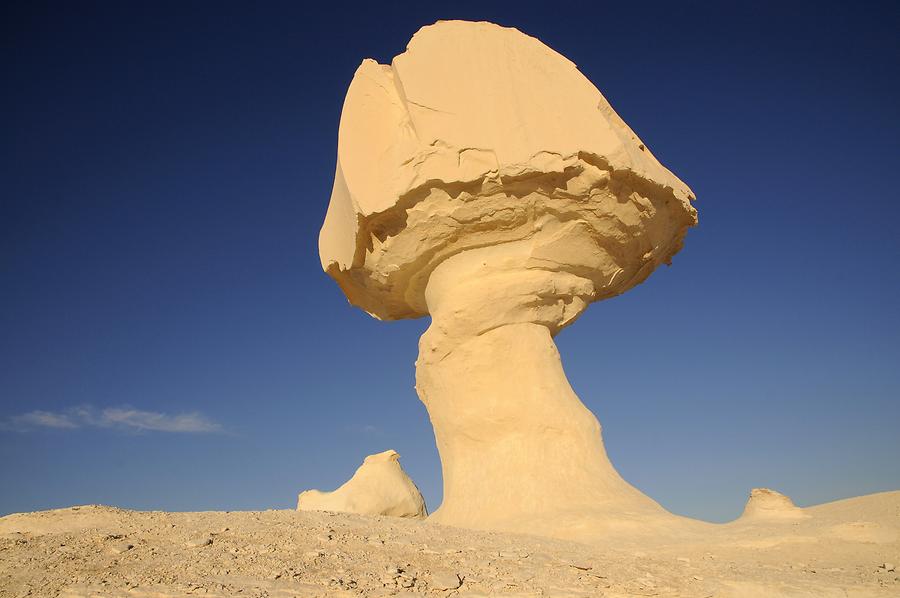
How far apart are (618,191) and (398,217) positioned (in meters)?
2.74

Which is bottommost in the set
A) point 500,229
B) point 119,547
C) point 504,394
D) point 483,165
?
point 119,547

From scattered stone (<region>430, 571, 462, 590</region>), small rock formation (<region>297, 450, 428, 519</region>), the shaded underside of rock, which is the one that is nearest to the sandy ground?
scattered stone (<region>430, 571, 462, 590</region>)

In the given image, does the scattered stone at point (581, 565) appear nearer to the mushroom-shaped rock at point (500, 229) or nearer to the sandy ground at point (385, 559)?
the sandy ground at point (385, 559)

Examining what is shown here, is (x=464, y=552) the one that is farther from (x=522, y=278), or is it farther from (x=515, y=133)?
(x=515, y=133)

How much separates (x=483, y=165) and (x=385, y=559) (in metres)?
5.02

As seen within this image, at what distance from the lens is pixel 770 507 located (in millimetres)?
7797

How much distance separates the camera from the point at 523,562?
4926 mm

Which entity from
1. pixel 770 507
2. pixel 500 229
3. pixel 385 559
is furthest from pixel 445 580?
pixel 500 229

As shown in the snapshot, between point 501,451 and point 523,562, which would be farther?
point 501,451

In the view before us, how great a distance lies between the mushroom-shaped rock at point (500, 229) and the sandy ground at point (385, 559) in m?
1.93

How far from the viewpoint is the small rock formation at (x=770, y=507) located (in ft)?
25.1

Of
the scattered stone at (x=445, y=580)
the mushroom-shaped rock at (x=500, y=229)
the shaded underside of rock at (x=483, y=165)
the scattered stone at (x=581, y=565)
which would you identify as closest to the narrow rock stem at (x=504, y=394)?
the mushroom-shaped rock at (x=500, y=229)

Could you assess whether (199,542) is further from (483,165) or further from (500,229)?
(500,229)

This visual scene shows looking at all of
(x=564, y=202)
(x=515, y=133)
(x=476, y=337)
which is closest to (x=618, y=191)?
(x=564, y=202)
